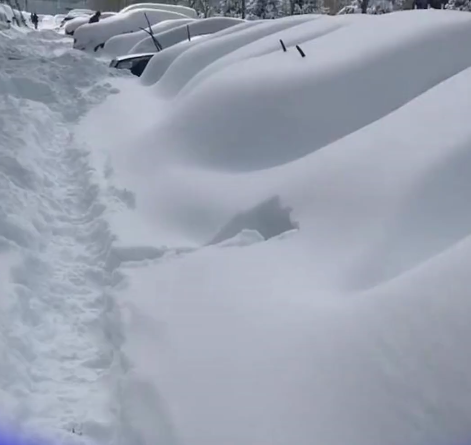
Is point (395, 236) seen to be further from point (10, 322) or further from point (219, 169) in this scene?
point (219, 169)

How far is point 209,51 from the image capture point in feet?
29.8

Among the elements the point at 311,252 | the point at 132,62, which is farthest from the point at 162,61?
the point at 311,252

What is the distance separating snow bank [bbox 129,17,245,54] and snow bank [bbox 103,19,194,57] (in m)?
1.20

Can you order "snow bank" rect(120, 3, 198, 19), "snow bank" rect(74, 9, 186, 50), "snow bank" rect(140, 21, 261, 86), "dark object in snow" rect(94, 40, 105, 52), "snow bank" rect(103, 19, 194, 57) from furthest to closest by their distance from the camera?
"snow bank" rect(120, 3, 198, 19) < "snow bank" rect(74, 9, 186, 50) < "dark object in snow" rect(94, 40, 105, 52) < "snow bank" rect(103, 19, 194, 57) < "snow bank" rect(140, 21, 261, 86)

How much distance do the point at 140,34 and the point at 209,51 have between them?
28.8ft

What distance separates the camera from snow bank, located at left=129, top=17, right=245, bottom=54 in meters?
15.1

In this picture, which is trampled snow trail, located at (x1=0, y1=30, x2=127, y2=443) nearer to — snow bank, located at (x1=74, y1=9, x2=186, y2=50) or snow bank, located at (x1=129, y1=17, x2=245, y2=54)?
snow bank, located at (x1=129, y1=17, x2=245, y2=54)

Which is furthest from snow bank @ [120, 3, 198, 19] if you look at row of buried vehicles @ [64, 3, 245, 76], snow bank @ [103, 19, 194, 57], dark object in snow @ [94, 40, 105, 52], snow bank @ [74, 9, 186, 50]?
snow bank @ [103, 19, 194, 57]

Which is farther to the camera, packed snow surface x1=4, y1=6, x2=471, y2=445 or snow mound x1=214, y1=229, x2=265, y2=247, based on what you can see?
snow mound x1=214, y1=229, x2=265, y2=247

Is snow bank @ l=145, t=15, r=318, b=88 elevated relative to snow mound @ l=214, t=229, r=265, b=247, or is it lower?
lower

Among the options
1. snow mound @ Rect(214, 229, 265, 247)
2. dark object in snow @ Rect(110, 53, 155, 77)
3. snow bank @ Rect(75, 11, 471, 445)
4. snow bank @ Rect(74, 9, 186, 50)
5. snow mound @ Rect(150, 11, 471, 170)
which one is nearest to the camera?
snow bank @ Rect(75, 11, 471, 445)

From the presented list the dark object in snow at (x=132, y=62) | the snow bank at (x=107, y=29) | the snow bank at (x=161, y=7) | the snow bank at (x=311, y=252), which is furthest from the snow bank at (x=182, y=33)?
the snow bank at (x=311, y=252)

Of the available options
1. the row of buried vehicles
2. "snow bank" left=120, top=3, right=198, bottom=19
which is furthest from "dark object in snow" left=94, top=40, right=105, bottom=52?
"snow bank" left=120, top=3, right=198, bottom=19

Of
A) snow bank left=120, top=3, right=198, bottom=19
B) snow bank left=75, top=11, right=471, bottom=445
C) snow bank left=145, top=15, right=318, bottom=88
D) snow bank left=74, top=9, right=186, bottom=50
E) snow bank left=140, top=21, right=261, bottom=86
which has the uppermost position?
snow bank left=75, top=11, right=471, bottom=445
